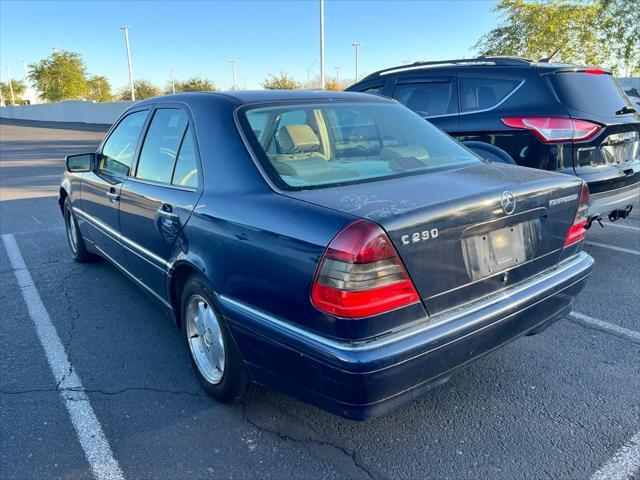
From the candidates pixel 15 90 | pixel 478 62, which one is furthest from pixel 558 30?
pixel 15 90

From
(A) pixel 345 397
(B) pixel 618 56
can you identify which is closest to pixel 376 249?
(A) pixel 345 397

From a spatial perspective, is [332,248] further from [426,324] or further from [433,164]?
[433,164]

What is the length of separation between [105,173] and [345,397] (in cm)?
307

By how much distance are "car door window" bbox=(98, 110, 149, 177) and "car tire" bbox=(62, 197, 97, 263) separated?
3.57 feet

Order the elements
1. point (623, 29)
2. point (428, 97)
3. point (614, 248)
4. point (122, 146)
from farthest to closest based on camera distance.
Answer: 1. point (623, 29)
2. point (428, 97)
3. point (614, 248)
4. point (122, 146)

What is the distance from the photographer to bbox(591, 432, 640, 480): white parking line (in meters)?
2.17

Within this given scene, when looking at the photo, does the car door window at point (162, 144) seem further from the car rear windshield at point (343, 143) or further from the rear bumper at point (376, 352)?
the rear bumper at point (376, 352)

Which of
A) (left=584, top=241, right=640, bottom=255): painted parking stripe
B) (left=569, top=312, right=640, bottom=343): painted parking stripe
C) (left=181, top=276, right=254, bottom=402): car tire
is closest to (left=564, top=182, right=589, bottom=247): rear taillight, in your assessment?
(left=569, top=312, right=640, bottom=343): painted parking stripe

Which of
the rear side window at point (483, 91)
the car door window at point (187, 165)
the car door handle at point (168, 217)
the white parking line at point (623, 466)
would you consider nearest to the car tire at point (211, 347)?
the car door handle at point (168, 217)

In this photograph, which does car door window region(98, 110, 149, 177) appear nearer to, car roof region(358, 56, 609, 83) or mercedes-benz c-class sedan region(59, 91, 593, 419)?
mercedes-benz c-class sedan region(59, 91, 593, 419)

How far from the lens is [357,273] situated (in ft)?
6.31

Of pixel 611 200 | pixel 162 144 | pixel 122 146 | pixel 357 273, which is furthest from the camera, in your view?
pixel 611 200

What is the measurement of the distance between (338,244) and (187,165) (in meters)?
1.36

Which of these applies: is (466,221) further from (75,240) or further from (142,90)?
(142,90)
